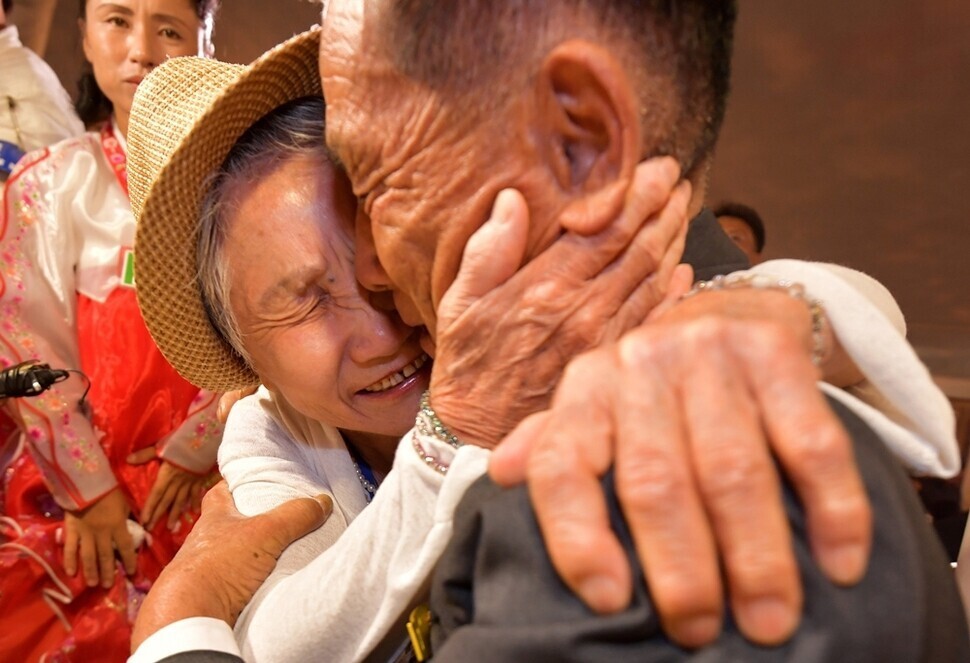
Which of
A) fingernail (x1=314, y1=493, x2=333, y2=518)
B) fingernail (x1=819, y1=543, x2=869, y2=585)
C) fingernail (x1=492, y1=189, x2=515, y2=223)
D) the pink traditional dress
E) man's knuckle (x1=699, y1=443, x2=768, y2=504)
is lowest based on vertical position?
the pink traditional dress

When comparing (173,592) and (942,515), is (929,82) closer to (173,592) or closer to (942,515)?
(942,515)

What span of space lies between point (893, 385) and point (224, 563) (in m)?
0.71

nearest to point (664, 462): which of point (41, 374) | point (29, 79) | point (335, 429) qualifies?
point (335, 429)

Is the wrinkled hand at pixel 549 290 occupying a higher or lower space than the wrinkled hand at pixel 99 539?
higher

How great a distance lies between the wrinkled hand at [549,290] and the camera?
0.58 meters

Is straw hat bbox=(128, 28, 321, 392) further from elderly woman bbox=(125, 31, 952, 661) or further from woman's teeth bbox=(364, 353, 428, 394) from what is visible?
woman's teeth bbox=(364, 353, 428, 394)

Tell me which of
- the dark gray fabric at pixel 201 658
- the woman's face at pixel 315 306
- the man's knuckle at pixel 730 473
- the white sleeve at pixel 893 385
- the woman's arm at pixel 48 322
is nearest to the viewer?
the man's knuckle at pixel 730 473

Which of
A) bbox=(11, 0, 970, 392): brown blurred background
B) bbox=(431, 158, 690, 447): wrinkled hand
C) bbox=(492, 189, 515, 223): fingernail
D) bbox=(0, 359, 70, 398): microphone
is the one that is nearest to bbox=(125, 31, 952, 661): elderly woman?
bbox=(431, 158, 690, 447): wrinkled hand

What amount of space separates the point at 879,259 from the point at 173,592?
2.49 meters

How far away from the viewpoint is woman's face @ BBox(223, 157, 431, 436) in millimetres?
890

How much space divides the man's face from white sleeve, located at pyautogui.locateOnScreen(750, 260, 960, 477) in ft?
0.69

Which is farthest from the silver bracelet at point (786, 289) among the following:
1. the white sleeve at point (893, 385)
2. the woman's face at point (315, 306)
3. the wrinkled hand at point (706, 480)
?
the woman's face at point (315, 306)

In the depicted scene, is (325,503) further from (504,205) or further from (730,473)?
(730,473)

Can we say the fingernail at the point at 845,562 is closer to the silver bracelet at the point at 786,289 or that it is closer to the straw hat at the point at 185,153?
the silver bracelet at the point at 786,289
